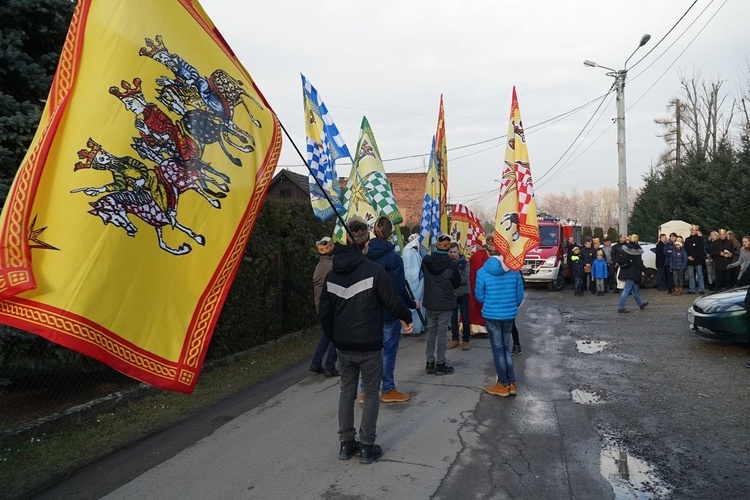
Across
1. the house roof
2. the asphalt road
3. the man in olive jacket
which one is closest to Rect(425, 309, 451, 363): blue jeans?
the man in olive jacket

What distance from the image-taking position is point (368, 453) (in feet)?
15.3

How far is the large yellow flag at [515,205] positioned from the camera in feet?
23.2

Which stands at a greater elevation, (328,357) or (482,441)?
(328,357)

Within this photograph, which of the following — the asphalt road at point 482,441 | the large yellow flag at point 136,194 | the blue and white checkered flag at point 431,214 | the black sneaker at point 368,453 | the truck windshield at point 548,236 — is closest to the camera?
the large yellow flag at point 136,194

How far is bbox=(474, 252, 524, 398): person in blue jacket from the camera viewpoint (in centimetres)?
654

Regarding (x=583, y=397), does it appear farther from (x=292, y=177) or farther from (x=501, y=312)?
(x=292, y=177)

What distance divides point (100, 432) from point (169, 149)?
4089mm

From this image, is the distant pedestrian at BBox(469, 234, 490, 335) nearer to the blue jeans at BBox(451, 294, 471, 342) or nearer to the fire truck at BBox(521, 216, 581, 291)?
the blue jeans at BBox(451, 294, 471, 342)

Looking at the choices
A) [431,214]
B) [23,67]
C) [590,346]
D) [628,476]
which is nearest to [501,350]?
[628,476]

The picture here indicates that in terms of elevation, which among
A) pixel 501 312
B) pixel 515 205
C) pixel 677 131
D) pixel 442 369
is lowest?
pixel 442 369

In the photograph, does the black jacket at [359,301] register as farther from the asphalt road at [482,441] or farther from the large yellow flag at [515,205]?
the large yellow flag at [515,205]

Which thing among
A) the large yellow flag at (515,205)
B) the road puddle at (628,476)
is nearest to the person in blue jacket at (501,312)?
the large yellow flag at (515,205)

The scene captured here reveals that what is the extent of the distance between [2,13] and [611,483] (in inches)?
306

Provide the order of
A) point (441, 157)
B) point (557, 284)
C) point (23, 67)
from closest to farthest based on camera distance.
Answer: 1. point (23, 67)
2. point (441, 157)
3. point (557, 284)
